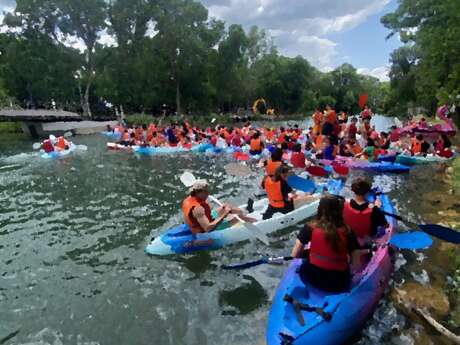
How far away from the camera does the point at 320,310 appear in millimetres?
4246

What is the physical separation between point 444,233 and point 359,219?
3.39 ft

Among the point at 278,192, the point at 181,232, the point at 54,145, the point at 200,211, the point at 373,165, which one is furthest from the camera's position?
the point at 54,145

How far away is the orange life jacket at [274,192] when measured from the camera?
7.94 meters

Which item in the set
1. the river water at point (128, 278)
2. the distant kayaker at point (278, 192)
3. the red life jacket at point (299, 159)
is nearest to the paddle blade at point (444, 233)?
the river water at point (128, 278)

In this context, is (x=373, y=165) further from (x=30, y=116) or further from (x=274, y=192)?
(x=30, y=116)

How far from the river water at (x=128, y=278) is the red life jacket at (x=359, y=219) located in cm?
100

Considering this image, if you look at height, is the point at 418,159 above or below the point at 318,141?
below

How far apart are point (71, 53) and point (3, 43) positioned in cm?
913

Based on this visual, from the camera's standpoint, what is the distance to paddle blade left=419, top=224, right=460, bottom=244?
17.0 feet

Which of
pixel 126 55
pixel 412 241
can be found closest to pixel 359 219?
pixel 412 241

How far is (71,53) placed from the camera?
45031 millimetres

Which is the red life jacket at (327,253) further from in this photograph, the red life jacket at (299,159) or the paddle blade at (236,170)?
the red life jacket at (299,159)

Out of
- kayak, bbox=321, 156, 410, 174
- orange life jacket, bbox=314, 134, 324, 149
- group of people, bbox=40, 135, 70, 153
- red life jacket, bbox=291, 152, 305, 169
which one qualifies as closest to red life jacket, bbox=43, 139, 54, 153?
group of people, bbox=40, 135, 70, 153

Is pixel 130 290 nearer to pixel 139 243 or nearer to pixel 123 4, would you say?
pixel 139 243
